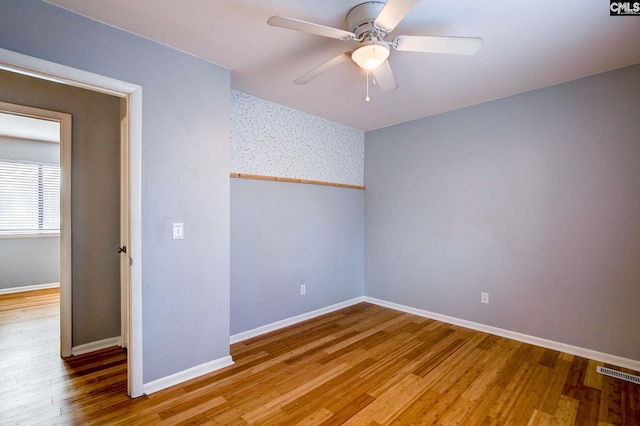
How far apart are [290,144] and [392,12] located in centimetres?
208

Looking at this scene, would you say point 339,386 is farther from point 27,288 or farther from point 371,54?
point 27,288

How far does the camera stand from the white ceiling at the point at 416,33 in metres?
1.67

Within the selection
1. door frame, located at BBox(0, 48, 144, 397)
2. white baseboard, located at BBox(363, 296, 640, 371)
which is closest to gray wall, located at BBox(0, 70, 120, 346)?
door frame, located at BBox(0, 48, 144, 397)

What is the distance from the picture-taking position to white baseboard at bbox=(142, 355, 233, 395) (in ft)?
6.60

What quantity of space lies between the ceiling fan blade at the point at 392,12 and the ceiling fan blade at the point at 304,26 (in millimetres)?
181

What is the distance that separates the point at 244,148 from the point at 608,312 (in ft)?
11.7

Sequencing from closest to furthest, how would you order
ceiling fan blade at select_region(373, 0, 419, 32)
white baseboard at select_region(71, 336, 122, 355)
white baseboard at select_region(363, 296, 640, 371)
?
ceiling fan blade at select_region(373, 0, 419, 32) → white baseboard at select_region(363, 296, 640, 371) → white baseboard at select_region(71, 336, 122, 355)

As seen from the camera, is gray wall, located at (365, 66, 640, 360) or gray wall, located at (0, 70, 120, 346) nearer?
gray wall, located at (365, 66, 640, 360)

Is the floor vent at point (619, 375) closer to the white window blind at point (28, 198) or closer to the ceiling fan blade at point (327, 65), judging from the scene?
the ceiling fan blade at point (327, 65)

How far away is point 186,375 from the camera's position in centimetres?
217

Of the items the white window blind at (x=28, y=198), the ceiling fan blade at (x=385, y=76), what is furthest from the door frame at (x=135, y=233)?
the white window blind at (x=28, y=198)

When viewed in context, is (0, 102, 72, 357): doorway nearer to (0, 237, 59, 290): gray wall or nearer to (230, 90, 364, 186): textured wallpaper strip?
(0, 237, 59, 290): gray wall

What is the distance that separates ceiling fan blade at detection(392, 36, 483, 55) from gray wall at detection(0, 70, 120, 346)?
8.94 ft

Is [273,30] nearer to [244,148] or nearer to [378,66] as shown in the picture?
[378,66]
